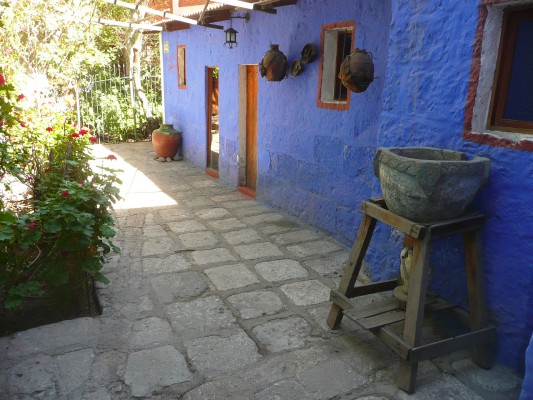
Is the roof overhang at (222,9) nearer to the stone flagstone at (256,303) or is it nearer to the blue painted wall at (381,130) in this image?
the blue painted wall at (381,130)

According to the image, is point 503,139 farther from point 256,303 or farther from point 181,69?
point 181,69

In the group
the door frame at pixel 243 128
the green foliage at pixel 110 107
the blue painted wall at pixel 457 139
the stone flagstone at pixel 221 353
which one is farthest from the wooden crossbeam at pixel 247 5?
the green foliage at pixel 110 107

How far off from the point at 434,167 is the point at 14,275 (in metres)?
2.91

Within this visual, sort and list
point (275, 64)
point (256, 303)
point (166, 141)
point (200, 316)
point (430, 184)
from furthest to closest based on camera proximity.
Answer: point (166, 141) → point (275, 64) → point (256, 303) → point (200, 316) → point (430, 184)

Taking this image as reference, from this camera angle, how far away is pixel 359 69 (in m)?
4.17

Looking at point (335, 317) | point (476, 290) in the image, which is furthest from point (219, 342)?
point (476, 290)

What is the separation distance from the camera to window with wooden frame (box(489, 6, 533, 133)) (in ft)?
8.90

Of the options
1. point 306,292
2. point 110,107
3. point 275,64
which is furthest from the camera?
point 110,107

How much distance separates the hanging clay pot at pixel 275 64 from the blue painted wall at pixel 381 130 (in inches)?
6.9

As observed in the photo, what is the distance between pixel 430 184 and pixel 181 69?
838 cm

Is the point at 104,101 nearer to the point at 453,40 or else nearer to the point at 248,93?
the point at 248,93

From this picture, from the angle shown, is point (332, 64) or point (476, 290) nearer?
point (476, 290)

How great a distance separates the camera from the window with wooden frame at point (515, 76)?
8.90 feet

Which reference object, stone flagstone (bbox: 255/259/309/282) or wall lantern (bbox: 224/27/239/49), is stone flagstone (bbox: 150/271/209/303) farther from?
wall lantern (bbox: 224/27/239/49)
